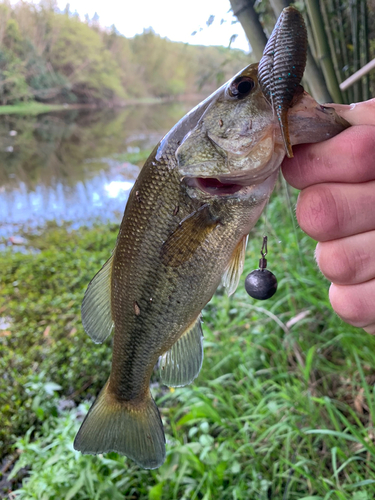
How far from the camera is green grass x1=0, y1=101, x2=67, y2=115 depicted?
3016cm

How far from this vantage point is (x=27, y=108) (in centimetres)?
3300

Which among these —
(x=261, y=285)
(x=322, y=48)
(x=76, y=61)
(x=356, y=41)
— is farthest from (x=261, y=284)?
(x=76, y=61)

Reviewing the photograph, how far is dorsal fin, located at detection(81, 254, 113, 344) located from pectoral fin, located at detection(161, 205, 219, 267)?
0.31 meters

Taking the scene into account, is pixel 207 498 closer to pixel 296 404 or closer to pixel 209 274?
pixel 296 404

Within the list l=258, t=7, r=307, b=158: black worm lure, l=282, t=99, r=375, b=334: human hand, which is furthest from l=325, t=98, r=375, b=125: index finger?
l=258, t=7, r=307, b=158: black worm lure

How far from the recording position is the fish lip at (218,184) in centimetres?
99

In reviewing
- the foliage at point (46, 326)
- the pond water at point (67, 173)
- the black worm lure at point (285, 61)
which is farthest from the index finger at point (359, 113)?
the pond water at point (67, 173)

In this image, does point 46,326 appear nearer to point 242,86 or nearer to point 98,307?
→ point 98,307

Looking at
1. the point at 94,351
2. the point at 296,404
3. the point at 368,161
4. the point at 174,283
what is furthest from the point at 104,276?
the point at 94,351

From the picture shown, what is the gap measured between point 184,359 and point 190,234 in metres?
0.55

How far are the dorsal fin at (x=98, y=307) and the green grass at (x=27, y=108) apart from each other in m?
34.5

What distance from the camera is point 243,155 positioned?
939 millimetres

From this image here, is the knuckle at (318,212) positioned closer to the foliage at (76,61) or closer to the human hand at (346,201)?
the human hand at (346,201)

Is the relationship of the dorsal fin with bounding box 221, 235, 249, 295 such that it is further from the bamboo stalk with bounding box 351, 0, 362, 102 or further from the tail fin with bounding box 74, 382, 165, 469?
the bamboo stalk with bounding box 351, 0, 362, 102
